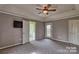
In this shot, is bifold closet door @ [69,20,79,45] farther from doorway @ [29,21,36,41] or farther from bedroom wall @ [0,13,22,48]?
bedroom wall @ [0,13,22,48]

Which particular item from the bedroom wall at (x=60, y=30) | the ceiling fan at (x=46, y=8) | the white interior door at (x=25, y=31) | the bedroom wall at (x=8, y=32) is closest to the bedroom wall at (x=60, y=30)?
the bedroom wall at (x=60, y=30)

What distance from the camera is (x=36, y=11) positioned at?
157 centimetres

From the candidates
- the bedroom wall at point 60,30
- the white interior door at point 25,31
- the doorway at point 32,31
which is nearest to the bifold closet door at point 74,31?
the bedroom wall at point 60,30

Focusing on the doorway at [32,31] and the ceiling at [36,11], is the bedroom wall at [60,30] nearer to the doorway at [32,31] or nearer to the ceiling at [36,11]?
the ceiling at [36,11]

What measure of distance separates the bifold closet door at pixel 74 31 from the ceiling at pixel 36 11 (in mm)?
118

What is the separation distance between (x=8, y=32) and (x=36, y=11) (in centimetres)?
56

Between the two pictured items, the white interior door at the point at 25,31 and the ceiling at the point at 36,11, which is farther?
the white interior door at the point at 25,31

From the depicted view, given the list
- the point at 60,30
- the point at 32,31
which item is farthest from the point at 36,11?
the point at 60,30

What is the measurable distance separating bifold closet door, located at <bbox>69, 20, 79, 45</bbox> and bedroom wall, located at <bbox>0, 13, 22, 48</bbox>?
0.84 meters

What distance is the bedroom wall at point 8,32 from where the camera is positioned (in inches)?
58.5

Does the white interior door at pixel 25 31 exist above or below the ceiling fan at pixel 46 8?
below

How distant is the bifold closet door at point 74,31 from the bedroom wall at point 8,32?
843 mm
